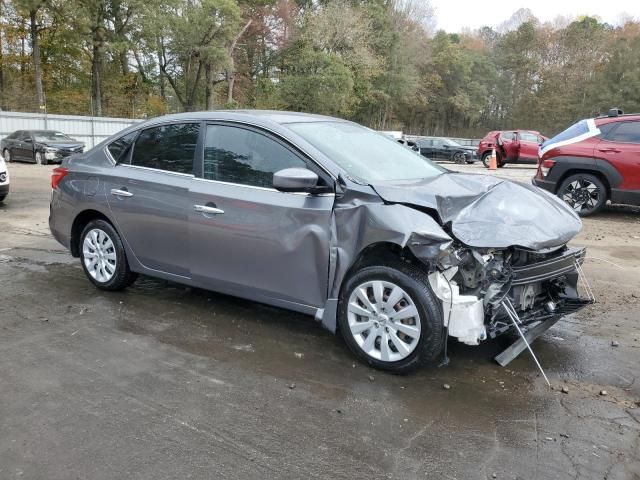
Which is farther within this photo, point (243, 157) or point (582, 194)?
point (582, 194)

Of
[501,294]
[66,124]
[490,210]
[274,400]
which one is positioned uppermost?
[66,124]

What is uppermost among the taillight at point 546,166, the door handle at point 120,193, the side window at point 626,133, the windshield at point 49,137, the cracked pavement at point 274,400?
the side window at point 626,133

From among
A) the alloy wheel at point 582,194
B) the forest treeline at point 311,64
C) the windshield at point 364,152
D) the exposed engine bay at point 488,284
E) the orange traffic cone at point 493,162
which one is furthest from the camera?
the forest treeline at point 311,64

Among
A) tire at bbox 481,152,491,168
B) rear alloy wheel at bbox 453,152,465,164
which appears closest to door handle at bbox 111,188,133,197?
tire at bbox 481,152,491,168

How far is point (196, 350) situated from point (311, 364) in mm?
858

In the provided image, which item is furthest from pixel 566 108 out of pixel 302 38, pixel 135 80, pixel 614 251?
pixel 614 251

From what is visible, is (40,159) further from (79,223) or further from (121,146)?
(121,146)

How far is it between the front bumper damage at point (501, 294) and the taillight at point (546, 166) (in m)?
6.05

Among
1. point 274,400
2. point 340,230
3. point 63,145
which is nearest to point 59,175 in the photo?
point 340,230

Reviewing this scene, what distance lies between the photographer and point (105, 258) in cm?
522

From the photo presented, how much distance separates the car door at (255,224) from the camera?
3877mm

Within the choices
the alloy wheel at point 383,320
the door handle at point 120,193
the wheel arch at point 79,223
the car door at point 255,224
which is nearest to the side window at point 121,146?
the door handle at point 120,193

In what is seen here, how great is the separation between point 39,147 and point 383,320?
20.9 meters

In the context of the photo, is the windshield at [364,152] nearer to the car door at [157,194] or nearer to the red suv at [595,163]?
the car door at [157,194]
